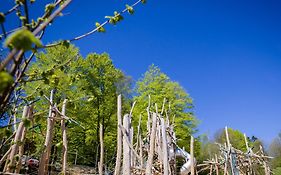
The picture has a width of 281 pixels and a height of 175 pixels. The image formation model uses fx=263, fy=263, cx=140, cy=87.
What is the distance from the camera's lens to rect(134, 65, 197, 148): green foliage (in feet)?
64.0

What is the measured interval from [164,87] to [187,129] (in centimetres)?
398

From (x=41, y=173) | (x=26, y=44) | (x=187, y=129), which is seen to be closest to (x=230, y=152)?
(x=41, y=173)

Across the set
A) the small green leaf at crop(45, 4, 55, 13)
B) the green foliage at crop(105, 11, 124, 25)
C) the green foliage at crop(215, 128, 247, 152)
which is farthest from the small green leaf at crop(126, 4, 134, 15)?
the green foliage at crop(215, 128, 247, 152)

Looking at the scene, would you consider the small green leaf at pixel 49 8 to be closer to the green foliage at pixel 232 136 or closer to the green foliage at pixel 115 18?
the green foliage at pixel 115 18

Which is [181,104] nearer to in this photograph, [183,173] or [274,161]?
[183,173]

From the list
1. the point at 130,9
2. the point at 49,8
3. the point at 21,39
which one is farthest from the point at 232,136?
the point at 21,39

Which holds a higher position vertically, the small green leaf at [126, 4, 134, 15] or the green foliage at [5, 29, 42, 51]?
the small green leaf at [126, 4, 134, 15]

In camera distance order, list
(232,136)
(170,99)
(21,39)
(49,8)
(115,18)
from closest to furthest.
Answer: (21,39)
(49,8)
(115,18)
(170,99)
(232,136)

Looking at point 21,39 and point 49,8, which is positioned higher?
point 49,8

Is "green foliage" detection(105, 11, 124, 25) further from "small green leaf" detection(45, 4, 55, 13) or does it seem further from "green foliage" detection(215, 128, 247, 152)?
"green foliage" detection(215, 128, 247, 152)

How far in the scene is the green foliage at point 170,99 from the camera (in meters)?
19.5

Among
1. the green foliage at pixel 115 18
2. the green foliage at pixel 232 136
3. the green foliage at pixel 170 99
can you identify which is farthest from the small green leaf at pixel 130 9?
the green foliage at pixel 232 136

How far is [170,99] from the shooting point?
2069 centimetres

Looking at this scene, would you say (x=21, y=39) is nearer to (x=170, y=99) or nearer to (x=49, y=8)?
(x=49, y=8)
